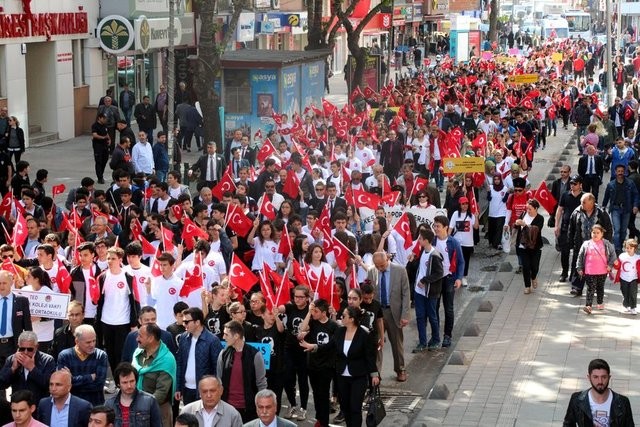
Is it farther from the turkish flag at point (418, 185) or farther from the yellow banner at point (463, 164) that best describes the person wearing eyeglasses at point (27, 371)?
the yellow banner at point (463, 164)

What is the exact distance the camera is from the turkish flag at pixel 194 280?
12.8 meters

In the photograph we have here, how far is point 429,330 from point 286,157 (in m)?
7.17

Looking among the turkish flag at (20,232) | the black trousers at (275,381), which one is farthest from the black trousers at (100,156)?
the black trousers at (275,381)

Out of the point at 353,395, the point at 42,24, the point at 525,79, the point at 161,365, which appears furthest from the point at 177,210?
the point at 525,79

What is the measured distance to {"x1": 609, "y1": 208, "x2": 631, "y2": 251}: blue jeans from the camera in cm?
1966

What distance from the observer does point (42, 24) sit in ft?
105

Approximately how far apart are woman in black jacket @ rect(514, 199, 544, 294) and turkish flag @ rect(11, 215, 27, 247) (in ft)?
21.0

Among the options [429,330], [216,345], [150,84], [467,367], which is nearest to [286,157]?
[429,330]

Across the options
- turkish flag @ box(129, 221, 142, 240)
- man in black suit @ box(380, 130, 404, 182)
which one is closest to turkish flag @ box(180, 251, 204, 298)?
turkish flag @ box(129, 221, 142, 240)

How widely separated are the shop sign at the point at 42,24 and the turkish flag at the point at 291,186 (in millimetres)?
12603

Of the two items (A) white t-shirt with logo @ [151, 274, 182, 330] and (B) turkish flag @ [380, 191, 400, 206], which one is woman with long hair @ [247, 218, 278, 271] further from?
(B) turkish flag @ [380, 191, 400, 206]

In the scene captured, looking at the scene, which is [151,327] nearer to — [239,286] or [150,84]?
[239,286]

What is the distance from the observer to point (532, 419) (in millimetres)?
12281

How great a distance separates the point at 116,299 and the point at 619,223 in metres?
9.23
